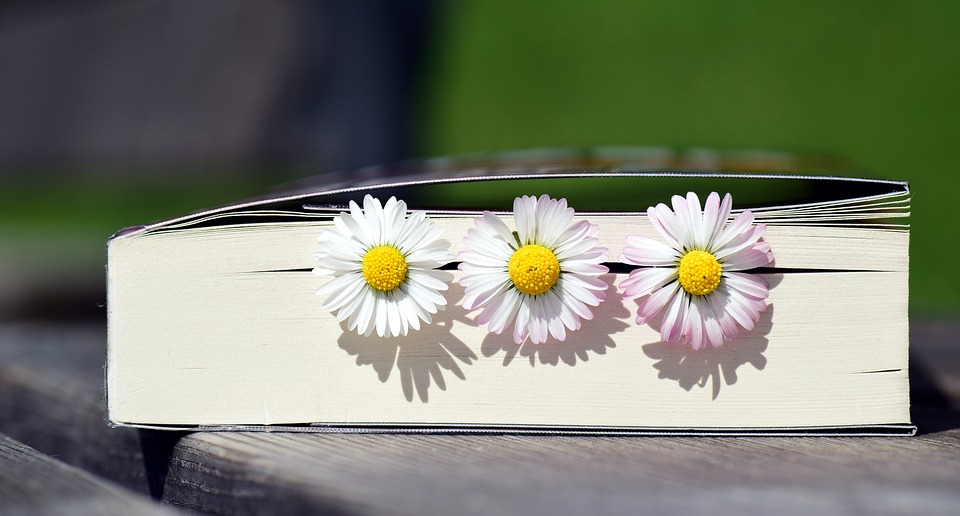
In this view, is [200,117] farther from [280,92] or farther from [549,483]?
[549,483]

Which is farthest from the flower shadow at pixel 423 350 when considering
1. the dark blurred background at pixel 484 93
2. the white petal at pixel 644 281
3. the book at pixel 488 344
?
the dark blurred background at pixel 484 93

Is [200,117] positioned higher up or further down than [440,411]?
higher up

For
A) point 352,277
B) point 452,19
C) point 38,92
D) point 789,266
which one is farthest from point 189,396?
point 452,19

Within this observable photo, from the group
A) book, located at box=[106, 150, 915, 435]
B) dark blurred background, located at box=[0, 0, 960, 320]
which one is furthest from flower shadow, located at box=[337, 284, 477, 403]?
dark blurred background, located at box=[0, 0, 960, 320]

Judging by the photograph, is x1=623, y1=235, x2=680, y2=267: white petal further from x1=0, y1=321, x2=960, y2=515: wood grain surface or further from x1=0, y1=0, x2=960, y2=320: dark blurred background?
x1=0, y1=0, x2=960, y2=320: dark blurred background

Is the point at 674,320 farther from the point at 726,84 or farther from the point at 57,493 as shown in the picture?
the point at 726,84

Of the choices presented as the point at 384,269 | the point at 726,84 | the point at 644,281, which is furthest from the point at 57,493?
the point at 726,84

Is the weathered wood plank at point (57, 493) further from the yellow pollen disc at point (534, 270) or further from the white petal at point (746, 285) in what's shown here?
the white petal at point (746, 285)
